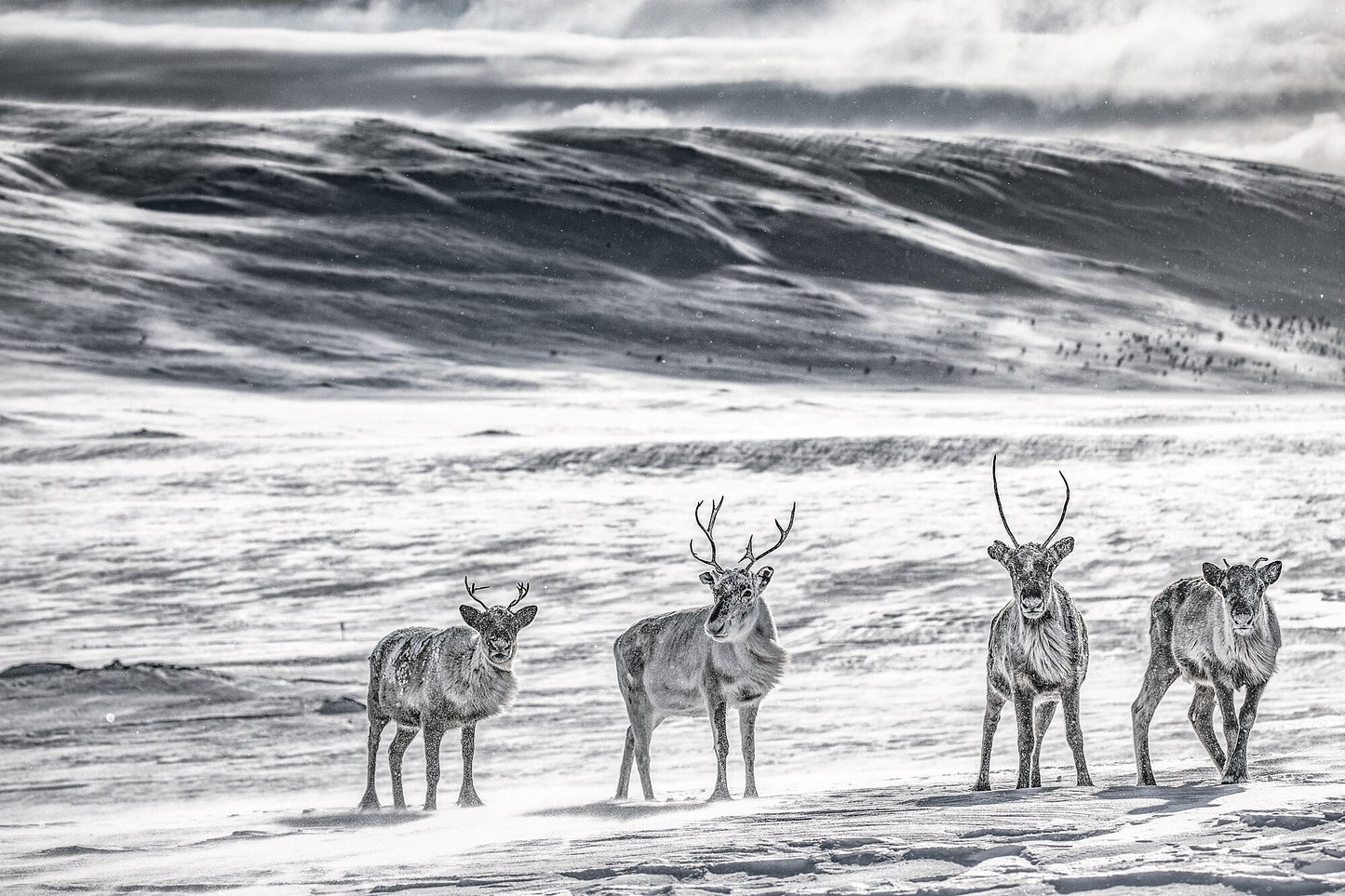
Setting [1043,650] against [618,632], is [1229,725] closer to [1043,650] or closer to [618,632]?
[1043,650]

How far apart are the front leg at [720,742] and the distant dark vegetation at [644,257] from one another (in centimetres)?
4323

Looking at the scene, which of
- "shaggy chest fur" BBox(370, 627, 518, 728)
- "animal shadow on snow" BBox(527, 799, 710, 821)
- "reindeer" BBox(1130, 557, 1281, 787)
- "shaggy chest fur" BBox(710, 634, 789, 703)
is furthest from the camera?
"shaggy chest fur" BBox(370, 627, 518, 728)

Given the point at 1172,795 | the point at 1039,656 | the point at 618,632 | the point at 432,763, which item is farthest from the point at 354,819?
the point at 618,632

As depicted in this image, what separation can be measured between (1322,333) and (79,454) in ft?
224

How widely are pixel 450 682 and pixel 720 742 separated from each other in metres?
1.84

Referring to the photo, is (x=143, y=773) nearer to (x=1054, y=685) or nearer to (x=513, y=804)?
(x=513, y=804)

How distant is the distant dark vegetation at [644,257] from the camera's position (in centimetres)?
6238

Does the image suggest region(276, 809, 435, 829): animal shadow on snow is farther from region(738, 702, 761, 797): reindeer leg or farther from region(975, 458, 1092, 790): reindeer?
region(975, 458, 1092, 790): reindeer

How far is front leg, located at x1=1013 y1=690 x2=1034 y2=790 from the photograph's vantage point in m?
8.26

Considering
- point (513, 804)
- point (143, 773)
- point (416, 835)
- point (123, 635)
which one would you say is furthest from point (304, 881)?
point (123, 635)

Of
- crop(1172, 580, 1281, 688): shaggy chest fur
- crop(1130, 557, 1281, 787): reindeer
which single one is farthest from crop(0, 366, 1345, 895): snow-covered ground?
crop(1172, 580, 1281, 688): shaggy chest fur

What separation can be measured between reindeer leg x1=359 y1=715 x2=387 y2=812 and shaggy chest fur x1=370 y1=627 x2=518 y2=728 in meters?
0.24

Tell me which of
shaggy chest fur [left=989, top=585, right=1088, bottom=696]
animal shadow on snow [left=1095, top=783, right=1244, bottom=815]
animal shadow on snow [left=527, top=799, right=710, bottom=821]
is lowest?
animal shadow on snow [left=527, top=799, right=710, bottom=821]

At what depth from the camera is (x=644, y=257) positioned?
276 feet
